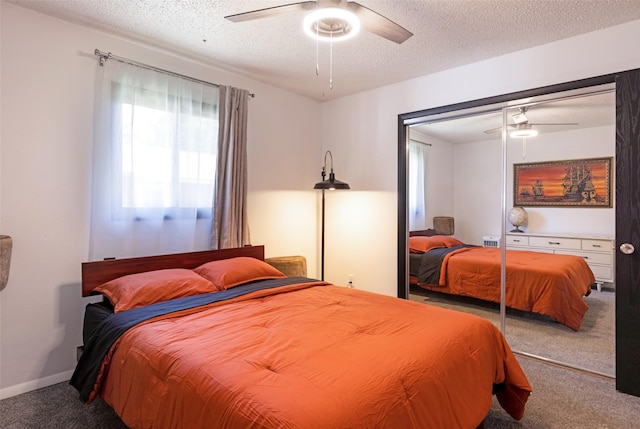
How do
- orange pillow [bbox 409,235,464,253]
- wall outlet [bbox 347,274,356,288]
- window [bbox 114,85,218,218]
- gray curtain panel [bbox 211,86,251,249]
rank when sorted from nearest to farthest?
window [bbox 114,85,218,218] → gray curtain panel [bbox 211,86,251,249] → orange pillow [bbox 409,235,464,253] → wall outlet [bbox 347,274,356,288]

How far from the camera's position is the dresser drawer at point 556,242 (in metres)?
2.89

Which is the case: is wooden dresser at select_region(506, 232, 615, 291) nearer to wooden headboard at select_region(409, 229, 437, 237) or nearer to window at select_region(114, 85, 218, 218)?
wooden headboard at select_region(409, 229, 437, 237)

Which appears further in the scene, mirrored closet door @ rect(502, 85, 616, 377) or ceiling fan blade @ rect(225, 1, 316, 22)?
mirrored closet door @ rect(502, 85, 616, 377)

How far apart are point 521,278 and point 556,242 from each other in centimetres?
41

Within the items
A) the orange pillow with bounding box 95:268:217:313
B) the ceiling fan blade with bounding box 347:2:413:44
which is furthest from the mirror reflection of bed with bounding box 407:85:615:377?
the orange pillow with bounding box 95:268:217:313

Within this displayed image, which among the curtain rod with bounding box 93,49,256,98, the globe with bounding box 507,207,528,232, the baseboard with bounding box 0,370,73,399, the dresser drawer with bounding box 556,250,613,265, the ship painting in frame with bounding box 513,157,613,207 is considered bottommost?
the baseboard with bounding box 0,370,73,399

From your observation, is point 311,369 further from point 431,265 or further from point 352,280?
point 352,280

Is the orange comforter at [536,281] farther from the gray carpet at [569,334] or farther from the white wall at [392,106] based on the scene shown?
the white wall at [392,106]

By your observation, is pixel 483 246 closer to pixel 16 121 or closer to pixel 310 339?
pixel 310 339

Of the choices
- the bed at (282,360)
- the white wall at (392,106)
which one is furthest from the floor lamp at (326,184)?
the bed at (282,360)

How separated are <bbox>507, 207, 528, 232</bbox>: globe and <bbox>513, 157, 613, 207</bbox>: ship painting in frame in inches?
2.1

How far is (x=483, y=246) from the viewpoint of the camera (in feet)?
10.7

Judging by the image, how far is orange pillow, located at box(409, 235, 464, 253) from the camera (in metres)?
3.58

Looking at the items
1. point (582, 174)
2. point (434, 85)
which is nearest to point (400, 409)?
point (582, 174)
